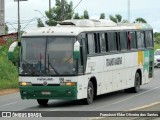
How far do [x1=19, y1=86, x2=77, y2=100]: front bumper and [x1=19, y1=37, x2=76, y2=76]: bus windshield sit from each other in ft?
1.52

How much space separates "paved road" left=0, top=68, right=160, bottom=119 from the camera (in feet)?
68.8

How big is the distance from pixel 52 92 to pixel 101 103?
2277 mm

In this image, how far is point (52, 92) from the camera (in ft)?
69.7

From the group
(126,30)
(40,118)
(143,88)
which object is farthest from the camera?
(143,88)

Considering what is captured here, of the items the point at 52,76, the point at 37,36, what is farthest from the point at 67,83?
the point at 37,36

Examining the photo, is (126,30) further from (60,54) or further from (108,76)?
(60,54)

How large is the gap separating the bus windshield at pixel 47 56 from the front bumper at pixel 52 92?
464 millimetres

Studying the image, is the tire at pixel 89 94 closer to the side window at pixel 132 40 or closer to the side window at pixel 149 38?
the side window at pixel 132 40

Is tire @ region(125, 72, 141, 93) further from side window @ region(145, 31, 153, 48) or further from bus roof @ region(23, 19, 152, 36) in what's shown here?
bus roof @ region(23, 19, 152, 36)

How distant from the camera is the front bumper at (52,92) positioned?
→ 69.4 feet

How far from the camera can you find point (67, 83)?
2119 cm

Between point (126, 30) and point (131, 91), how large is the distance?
8.95 feet

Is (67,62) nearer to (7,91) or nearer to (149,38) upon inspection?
(149,38)

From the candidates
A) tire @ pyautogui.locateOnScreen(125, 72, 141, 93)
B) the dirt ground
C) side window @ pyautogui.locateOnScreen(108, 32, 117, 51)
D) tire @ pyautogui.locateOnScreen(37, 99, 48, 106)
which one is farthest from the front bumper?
the dirt ground
